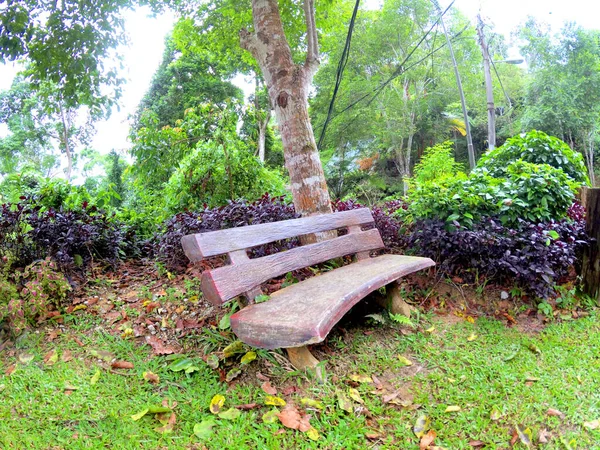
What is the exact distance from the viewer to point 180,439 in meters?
1.60

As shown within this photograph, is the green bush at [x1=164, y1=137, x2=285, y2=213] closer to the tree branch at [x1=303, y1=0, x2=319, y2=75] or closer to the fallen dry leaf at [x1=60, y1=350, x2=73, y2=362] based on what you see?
the tree branch at [x1=303, y1=0, x2=319, y2=75]

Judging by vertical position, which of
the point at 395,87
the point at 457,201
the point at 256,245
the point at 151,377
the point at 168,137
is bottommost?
the point at 151,377

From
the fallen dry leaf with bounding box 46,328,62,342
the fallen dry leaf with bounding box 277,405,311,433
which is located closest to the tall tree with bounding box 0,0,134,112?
the fallen dry leaf with bounding box 46,328,62,342

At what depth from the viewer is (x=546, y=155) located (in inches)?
151

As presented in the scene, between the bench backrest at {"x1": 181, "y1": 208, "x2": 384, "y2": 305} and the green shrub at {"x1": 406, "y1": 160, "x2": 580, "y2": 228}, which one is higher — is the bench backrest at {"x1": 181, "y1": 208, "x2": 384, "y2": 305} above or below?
above

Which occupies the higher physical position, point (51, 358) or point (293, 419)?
point (51, 358)

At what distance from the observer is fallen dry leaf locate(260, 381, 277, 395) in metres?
1.85

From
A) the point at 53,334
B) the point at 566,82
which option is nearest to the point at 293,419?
the point at 53,334

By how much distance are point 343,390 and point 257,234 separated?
99 centimetres

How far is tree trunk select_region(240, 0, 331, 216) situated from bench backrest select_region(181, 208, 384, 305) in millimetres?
460

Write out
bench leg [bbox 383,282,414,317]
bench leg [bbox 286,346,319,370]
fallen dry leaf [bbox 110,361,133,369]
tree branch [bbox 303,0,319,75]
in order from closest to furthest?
bench leg [bbox 286,346,319,370] → fallen dry leaf [bbox 110,361,133,369] → bench leg [bbox 383,282,414,317] → tree branch [bbox 303,0,319,75]

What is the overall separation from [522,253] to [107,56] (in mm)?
4311

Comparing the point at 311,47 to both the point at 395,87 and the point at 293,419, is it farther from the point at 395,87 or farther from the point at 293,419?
the point at 395,87

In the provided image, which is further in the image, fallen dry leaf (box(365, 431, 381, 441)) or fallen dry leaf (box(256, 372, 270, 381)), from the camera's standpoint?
fallen dry leaf (box(256, 372, 270, 381))
